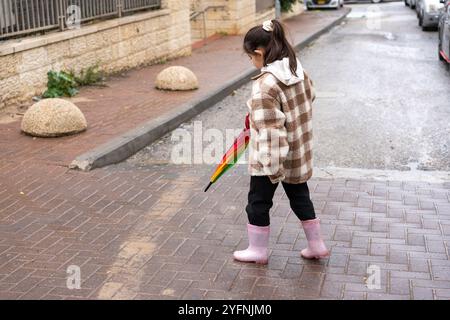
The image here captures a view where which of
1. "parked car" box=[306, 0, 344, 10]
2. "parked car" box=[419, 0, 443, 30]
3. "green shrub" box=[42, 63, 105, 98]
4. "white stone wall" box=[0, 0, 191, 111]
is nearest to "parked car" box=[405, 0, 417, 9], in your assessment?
"parked car" box=[306, 0, 344, 10]

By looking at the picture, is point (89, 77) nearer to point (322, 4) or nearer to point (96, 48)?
point (96, 48)

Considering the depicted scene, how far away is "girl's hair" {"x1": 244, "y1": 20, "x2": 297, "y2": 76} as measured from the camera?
14.0 feet

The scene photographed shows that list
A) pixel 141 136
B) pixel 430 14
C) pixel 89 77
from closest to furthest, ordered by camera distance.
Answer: pixel 141 136, pixel 89 77, pixel 430 14

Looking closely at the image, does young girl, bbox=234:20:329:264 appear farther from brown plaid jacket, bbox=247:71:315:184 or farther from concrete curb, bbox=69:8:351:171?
concrete curb, bbox=69:8:351:171

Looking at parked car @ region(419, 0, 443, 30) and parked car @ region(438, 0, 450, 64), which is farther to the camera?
parked car @ region(419, 0, 443, 30)

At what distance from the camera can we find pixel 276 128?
13.7ft

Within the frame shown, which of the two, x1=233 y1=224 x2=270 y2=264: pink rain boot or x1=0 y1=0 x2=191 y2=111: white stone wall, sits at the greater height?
x1=0 y1=0 x2=191 y2=111: white stone wall

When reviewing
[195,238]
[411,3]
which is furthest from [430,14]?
[195,238]

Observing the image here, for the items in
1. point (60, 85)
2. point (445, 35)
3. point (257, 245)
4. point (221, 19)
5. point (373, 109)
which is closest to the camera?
point (257, 245)

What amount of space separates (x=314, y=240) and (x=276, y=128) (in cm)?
92

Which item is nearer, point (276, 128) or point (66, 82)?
point (276, 128)

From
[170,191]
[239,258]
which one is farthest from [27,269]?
[170,191]

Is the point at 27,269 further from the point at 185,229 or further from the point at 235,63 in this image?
the point at 235,63

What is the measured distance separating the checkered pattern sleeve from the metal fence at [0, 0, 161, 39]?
6.27 metres
